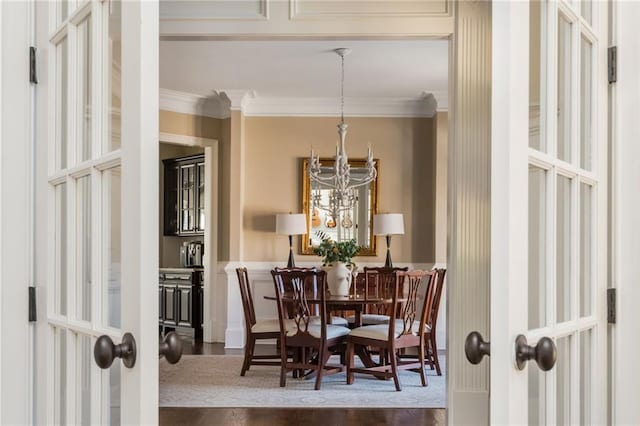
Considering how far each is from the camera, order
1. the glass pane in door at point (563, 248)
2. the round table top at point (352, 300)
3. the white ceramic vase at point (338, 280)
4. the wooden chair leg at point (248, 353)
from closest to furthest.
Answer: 1. the glass pane in door at point (563, 248)
2. the round table top at point (352, 300)
3. the wooden chair leg at point (248, 353)
4. the white ceramic vase at point (338, 280)

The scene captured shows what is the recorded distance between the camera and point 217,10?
3.46 m

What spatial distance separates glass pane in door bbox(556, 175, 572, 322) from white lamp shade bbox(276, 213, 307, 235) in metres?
5.97

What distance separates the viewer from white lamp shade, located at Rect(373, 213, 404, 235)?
7512 millimetres

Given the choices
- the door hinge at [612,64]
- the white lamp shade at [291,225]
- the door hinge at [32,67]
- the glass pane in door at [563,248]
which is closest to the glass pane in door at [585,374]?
the glass pane in door at [563,248]

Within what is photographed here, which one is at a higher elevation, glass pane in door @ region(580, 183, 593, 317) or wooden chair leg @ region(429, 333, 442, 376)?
glass pane in door @ region(580, 183, 593, 317)

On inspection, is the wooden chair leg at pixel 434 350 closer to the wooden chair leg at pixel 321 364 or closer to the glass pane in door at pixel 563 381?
the wooden chair leg at pixel 321 364

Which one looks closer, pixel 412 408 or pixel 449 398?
pixel 449 398

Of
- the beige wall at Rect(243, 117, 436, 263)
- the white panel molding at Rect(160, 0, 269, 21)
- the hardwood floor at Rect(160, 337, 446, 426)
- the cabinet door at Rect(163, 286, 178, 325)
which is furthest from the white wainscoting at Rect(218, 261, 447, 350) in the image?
the white panel molding at Rect(160, 0, 269, 21)

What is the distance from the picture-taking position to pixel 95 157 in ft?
5.07

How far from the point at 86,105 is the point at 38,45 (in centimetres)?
35

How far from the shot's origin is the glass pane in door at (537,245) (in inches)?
57.4

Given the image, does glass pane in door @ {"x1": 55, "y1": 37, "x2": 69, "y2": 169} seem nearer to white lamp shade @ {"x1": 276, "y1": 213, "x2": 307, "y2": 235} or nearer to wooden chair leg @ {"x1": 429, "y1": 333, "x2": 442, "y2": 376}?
wooden chair leg @ {"x1": 429, "y1": 333, "x2": 442, "y2": 376}
